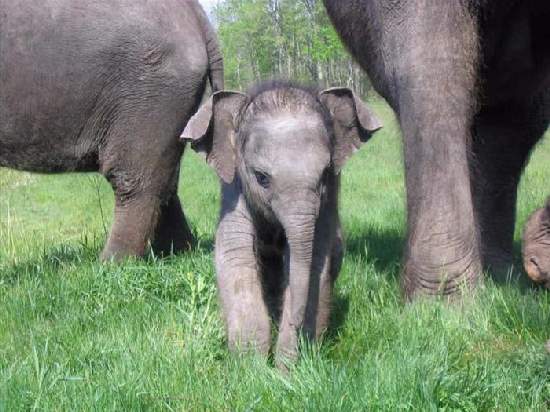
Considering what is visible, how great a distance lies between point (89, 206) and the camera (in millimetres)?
10953

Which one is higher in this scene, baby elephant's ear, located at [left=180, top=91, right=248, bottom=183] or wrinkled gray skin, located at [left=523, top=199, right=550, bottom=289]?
baby elephant's ear, located at [left=180, top=91, right=248, bottom=183]

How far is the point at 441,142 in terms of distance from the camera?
3568 mm

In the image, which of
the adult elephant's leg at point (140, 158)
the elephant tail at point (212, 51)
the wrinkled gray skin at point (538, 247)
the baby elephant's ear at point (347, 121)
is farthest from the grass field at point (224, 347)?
the elephant tail at point (212, 51)

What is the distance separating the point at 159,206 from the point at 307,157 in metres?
2.84

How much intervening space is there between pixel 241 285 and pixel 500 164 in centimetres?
254

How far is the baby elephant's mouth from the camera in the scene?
12.8 ft

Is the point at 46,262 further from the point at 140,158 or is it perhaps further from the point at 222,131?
the point at 222,131

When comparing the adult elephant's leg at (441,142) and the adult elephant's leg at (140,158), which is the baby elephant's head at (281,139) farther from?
the adult elephant's leg at (140,158)

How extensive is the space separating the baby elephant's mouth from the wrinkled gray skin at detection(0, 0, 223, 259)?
2585mm

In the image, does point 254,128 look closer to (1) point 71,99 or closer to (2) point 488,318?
(2) point 488,318

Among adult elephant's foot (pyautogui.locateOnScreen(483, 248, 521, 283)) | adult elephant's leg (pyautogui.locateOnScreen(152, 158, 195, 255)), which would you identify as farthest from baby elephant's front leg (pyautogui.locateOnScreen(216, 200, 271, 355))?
adult elephant's leg (pyautogui.locateOnScreen(152, 158, 195, 255))

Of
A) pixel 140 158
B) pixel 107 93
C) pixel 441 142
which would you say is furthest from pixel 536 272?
pixel 107 93

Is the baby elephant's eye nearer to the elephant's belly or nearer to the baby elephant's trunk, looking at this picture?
the baby elephant's trunk

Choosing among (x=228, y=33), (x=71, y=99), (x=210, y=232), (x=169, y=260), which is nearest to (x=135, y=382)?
(x=169, y=260)
